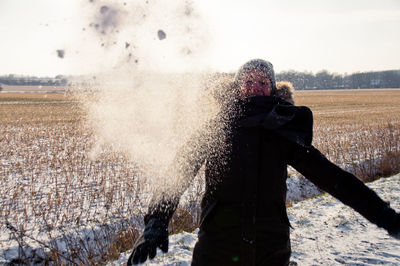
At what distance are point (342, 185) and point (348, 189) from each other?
4 centimetres

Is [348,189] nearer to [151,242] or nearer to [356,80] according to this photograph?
[151,242]

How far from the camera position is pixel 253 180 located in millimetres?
1604

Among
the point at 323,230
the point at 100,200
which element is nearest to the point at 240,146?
the point at 323,230

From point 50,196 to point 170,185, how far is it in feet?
15.6

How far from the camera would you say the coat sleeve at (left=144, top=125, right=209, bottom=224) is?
167 cm

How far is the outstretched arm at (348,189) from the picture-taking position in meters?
1.71

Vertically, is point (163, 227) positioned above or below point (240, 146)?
below

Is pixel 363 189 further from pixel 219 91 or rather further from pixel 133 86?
pixel 133 86

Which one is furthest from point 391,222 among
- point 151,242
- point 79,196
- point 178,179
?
point 79,196

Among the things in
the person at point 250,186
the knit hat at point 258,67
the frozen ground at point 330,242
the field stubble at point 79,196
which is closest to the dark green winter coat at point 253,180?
the person at point 250,186

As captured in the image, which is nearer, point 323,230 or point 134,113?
point 134,113

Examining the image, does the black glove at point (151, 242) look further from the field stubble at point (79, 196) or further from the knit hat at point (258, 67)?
the field stubble at point (79, 196)

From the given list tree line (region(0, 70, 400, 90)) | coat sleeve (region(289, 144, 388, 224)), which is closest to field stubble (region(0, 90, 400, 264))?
coat sleeve (region(289, 144, 388, 224))

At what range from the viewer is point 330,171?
1.74 m
